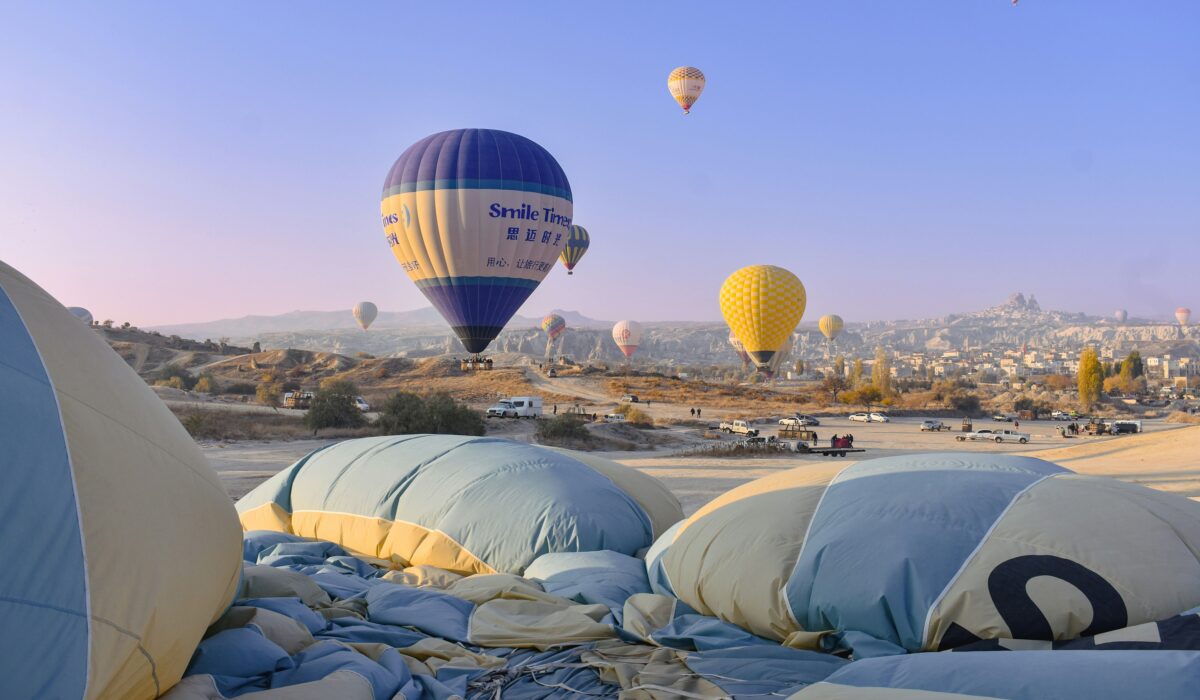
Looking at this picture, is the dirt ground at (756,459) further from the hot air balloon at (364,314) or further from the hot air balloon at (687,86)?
the hot air balloon at (364,314)

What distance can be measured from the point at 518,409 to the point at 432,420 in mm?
8121

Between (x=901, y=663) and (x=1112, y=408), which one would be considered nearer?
(x=901, y=663)

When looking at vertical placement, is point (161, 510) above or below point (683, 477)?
above

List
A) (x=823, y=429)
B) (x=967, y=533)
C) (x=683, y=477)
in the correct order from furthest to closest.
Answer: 1. (x=823, y=429)
2. (x=683, y=477)
3. (x=967, y=533)

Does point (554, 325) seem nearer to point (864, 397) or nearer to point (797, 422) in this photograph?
point (864, 397)

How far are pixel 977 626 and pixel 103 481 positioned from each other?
9.59ft

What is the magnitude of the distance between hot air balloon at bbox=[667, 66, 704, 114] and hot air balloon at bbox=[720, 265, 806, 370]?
26.8 ft

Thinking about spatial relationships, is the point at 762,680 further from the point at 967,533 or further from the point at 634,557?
the point at 634,557

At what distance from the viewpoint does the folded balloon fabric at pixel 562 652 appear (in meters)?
2.38

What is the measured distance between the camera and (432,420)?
22969mm

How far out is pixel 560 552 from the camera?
511 centimetres

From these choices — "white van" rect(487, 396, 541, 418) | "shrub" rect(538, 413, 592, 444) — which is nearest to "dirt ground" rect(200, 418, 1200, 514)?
"shrub" rect(538, 413, 592, 444)

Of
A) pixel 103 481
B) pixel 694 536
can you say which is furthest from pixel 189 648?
pixel 694 536

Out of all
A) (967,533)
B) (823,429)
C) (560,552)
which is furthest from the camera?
(823,429)
